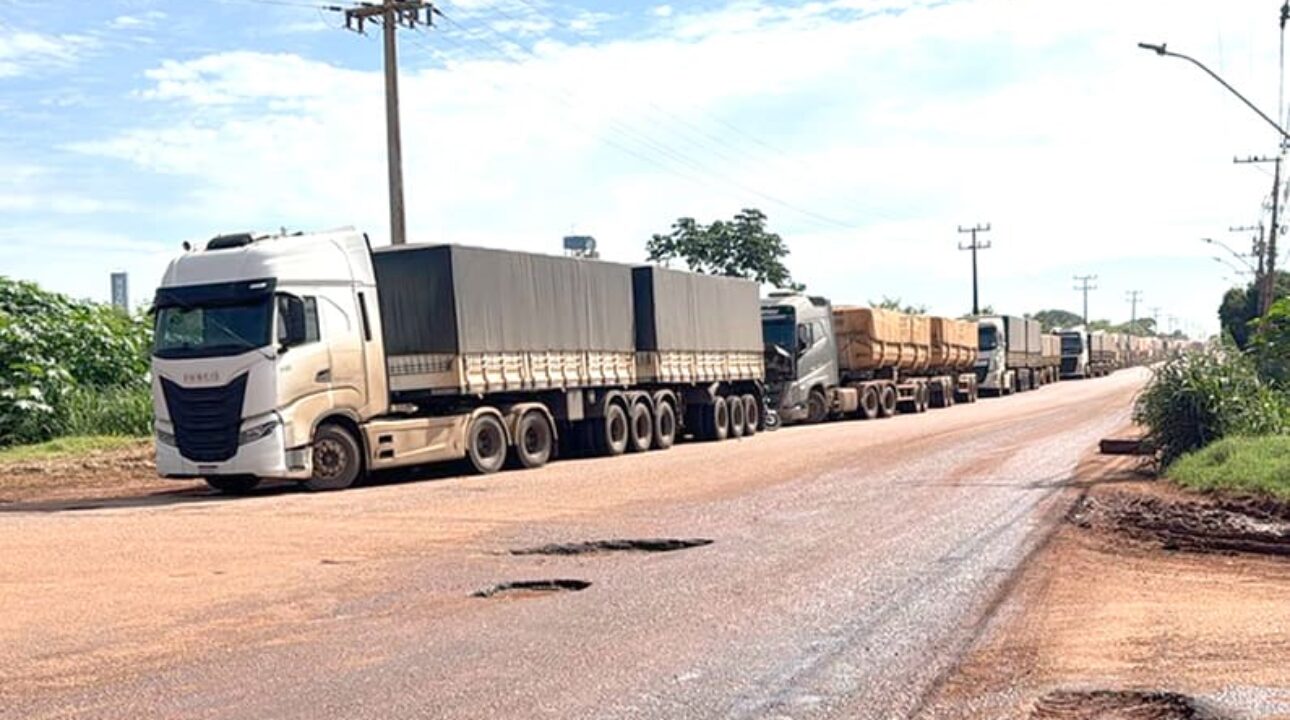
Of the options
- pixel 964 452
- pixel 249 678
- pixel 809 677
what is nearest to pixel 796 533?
pixel 809 677

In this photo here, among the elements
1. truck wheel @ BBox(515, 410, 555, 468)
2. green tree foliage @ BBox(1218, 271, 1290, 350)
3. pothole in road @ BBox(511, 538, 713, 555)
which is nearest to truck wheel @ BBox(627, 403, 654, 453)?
truck wheel @ BBox(515, 410, 555, 468)

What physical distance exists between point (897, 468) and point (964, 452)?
3085mm

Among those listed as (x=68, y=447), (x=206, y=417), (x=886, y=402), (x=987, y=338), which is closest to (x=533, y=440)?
(x=206, y=417)

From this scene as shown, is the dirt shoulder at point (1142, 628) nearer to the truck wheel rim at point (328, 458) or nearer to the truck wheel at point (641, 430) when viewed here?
the truck wheel rim at point (328, 458)

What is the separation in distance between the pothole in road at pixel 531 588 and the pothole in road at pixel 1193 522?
5.35 metres

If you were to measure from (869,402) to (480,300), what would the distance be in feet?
63.6

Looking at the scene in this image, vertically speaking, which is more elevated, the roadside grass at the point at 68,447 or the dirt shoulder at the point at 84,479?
the roadside grass at the point at 68,447

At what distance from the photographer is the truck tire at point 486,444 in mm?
20406

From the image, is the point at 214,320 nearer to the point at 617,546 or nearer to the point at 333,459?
the point at 333,459

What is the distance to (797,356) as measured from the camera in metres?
33.7

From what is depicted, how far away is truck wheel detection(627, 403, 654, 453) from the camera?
25109 mm

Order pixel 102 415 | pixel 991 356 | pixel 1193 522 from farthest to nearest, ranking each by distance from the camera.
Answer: pixel 991 356 → pixel 102 415 → pixel 1193 522

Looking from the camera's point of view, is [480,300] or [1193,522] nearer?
[1193,522]

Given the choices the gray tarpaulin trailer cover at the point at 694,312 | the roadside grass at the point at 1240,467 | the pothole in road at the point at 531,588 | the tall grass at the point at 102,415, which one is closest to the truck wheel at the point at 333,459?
the gray tarpaulin trailer cover at the point at 694,312
